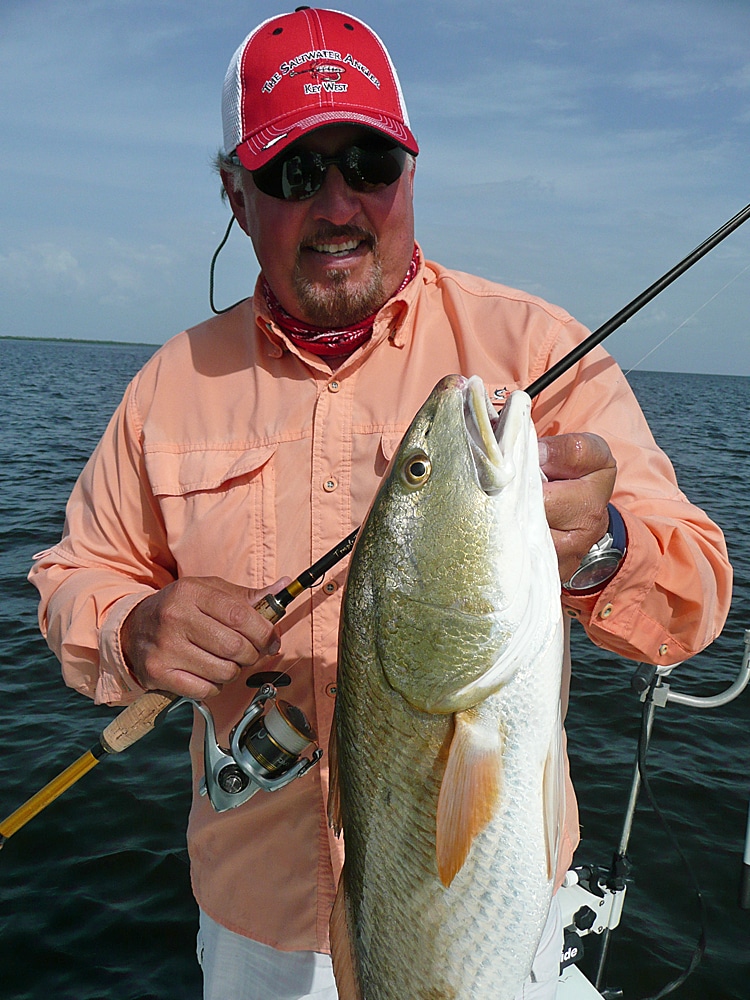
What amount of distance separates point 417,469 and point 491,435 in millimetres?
177

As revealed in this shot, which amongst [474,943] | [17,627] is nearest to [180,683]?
[474,943]

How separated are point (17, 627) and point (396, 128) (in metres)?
9.53

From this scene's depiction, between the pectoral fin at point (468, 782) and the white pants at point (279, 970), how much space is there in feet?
3.60

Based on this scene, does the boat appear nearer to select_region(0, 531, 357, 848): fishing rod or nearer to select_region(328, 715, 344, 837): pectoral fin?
select_region(0, 531, 357, 848): fishing rod

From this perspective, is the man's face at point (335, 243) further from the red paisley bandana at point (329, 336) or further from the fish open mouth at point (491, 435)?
the fish open mouth at point (491, 435)

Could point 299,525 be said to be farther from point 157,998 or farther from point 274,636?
point 157,998

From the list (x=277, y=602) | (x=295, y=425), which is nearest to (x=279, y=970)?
(x=277, y=602)

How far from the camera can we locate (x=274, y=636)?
7.34 ft

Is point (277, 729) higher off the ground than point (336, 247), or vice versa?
point (336, 247)

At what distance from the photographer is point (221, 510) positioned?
Answer: 260 cm

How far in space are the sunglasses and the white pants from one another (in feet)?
7.66

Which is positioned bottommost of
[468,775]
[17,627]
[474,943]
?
[17,627]

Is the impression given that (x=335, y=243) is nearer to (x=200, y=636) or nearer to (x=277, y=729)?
(x=200, y=636)

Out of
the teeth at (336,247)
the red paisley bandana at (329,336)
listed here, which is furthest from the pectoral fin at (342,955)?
the teeth at (336,247)
